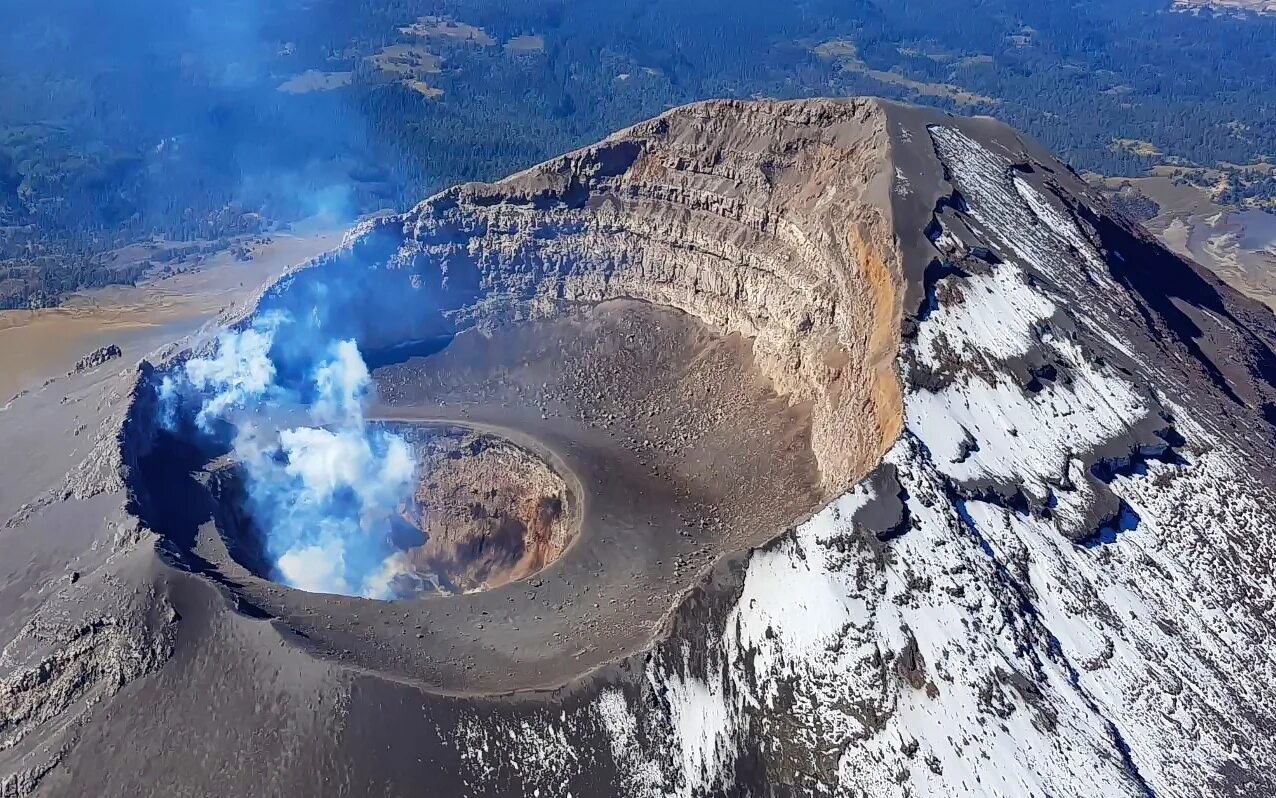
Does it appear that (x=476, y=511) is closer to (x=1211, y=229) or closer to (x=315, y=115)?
(x=1211, y=229)

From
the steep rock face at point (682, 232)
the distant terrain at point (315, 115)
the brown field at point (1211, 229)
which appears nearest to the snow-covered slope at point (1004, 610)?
the steep rock face at point (682, 232)

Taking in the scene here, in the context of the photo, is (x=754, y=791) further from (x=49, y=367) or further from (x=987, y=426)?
(x=49, y=367)

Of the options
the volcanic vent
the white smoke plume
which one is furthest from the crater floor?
the white smoke plume

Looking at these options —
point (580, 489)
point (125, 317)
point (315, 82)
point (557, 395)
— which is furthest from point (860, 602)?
point (315, 82)

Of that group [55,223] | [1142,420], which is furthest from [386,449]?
[55,223]

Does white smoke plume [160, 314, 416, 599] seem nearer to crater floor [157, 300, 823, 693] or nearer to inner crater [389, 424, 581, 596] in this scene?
inner crater [389, 424, 581, 596]

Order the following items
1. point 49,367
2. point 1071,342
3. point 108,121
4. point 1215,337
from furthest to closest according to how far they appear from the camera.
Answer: point 108,121 → point 49,367 → point 1215,337 → point 1071,342

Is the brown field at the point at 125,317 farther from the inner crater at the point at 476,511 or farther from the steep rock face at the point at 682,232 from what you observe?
the inner crater at the point at 476,511
